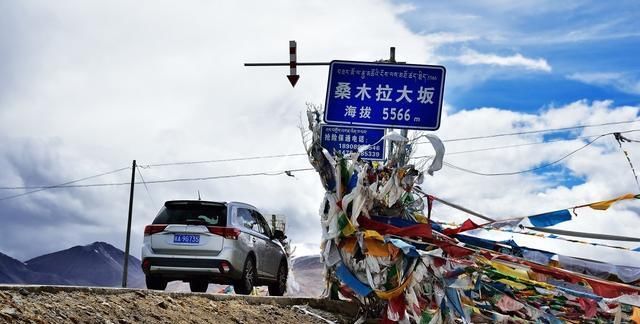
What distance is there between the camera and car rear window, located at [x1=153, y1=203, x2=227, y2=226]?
14.8m

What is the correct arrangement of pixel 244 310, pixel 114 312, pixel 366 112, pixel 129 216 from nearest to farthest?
pixel 114 312 → pixel 244 310 → pixel 366 112 → pixel 129 216

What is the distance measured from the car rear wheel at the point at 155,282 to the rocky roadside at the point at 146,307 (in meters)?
3.89

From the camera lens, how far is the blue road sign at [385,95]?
59.8ft

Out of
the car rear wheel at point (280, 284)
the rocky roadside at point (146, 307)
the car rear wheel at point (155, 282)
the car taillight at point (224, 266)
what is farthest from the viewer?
the car rear wheel at point (280, 284)

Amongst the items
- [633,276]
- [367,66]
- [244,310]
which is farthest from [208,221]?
[633,276]

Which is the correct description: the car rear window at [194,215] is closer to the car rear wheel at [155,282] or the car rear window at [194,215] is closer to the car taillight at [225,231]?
the car taillight at [225,231]

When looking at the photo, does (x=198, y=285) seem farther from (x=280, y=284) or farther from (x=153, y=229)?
(x=153, y=229)

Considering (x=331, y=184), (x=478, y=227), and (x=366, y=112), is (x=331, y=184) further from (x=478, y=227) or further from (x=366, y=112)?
(x=366, y=112)

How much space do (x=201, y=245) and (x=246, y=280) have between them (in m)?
1.17

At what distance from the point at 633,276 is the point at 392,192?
278cm

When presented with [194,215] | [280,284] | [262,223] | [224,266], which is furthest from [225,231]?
[280,284]

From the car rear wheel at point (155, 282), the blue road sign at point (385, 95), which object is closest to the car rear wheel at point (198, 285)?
the car rear wheel at point (155, 282)

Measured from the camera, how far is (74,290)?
905cm

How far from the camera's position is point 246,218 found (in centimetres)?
1566
